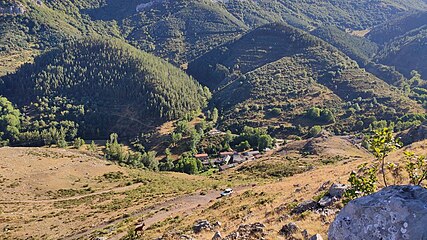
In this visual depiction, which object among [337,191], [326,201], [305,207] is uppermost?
[337,191]

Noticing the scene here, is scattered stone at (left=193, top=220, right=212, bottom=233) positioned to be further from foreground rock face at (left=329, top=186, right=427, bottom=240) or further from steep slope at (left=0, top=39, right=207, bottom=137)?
steep slope at (left=0, top=39, right=207, bottom=137)

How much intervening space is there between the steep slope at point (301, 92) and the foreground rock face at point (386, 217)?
4986 inches

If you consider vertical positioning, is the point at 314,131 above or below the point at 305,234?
below

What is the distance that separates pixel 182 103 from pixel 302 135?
2163 inches

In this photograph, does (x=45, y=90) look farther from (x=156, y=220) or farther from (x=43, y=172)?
(x=156, y=220)

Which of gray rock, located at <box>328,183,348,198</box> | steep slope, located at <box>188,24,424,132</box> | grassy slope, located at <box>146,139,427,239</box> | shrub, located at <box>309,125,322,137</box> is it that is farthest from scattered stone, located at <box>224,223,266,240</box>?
steep slope, located at <box>188,24,424,132</box>

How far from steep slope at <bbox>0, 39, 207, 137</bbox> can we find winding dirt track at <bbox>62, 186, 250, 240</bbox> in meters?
87.9

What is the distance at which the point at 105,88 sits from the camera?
16325 cm

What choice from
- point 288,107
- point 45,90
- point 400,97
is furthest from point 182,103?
point 400,97

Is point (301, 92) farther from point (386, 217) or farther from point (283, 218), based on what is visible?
point (386, 217)

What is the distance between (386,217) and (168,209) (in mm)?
40462

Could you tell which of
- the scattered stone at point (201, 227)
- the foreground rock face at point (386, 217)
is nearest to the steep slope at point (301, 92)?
the scattered stone at point (201, 227)

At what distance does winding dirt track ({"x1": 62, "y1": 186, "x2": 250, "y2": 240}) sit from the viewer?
4410 centimetres

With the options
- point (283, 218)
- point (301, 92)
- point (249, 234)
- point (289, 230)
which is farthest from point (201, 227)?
point (301, 92)
